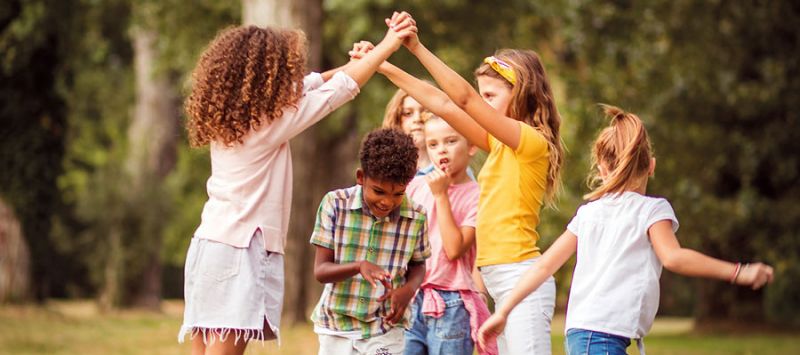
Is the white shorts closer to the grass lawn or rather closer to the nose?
the nose

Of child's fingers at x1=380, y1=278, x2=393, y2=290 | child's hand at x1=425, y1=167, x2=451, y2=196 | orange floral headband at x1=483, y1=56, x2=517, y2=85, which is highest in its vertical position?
orange floral headband at x1=483, y1=56, x2=517, y2=85

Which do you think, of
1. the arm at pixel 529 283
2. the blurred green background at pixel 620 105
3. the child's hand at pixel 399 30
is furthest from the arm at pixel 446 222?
the blurred green background at pixel 620 105

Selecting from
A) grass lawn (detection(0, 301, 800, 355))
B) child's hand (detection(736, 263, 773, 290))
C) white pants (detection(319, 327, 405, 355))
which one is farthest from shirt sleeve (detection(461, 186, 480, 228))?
grass lawn (detection(0, 301, 800, 355))

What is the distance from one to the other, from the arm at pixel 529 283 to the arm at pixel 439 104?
0.79 metres

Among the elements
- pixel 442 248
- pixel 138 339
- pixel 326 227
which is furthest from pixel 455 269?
pixel 138 339

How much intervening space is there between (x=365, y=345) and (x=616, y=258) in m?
1.07

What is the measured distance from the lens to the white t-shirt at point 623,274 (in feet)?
13.3

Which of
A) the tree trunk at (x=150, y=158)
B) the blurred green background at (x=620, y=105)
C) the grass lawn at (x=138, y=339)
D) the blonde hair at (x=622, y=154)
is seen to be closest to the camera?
the blonde hair at (x=622, y=154)

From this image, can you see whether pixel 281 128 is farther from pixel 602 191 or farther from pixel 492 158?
pixel 602 191

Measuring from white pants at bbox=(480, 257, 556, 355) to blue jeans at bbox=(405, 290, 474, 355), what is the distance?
28 centimetres

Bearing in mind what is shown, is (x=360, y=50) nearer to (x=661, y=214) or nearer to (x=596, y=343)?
(x=661, y=214)

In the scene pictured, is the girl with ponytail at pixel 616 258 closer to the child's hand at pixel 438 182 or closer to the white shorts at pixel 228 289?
the child's hand at pixel 438 182

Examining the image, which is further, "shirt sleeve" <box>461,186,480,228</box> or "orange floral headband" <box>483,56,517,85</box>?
"shirt sleeve" <box>461,186,480,228</box>

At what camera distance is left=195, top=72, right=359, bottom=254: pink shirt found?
454 centimetres
